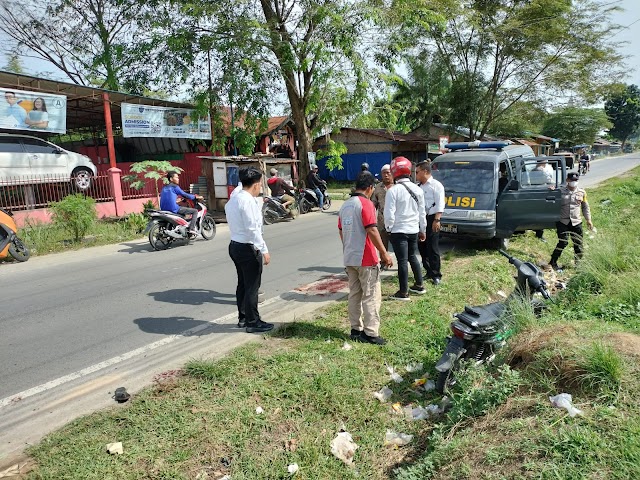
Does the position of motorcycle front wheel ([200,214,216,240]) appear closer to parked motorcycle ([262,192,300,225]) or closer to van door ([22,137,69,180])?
parked motorcycle ([262,192,300,225])

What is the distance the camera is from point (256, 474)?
2.79 metres

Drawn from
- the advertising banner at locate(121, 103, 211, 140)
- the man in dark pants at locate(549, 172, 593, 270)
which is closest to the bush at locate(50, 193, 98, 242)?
the advertising banner at locate(121, 103, 211, 140)

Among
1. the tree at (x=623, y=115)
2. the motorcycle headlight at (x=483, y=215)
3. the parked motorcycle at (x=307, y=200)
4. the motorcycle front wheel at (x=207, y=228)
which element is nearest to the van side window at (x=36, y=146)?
the motorcycle front wheel at (x=207, y=228)

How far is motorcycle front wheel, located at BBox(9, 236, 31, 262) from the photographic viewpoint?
9398mm

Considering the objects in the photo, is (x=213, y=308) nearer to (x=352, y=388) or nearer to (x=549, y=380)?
(x=352, y=388)

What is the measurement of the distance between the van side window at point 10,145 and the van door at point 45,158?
0.19 meters

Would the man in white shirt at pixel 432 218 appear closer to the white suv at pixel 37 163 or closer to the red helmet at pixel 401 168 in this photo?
the red helmet at pixel 401 168

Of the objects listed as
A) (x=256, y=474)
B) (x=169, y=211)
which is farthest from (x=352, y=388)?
(x=169, y=211)


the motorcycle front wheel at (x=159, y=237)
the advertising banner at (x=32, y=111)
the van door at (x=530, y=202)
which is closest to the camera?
the van door at (x=530, y=202)

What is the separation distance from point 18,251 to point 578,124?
5758cm

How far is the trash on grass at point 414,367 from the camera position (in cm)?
403

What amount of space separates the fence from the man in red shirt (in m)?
11.8

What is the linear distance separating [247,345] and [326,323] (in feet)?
3.30

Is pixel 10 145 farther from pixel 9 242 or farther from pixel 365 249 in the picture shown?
pixel 365 249
